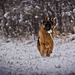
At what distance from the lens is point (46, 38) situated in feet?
6.13

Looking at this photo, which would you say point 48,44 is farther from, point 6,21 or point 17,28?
Result: point 6,21

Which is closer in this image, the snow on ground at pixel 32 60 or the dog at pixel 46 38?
the dog at pixel 46 38

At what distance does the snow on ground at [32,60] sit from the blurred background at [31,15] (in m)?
0.18

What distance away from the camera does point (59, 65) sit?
2.04m

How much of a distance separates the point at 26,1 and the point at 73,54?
4.24 feet

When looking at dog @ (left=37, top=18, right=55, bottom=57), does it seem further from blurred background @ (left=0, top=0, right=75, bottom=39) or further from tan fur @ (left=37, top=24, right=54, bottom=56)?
blurred background @ (left=0, top=0, right=75, bottom=39)

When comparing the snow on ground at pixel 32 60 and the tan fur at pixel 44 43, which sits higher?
the tan fur at pixel 44 43

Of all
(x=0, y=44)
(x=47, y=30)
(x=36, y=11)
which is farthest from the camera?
(x=36, y=11)

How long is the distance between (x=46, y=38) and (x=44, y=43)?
95 millimetres

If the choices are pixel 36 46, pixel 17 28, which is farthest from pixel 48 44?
pixel 17 28

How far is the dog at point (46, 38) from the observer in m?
1.83

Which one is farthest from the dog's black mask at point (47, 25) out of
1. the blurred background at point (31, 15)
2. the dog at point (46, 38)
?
the blurred background at point (31, 15)

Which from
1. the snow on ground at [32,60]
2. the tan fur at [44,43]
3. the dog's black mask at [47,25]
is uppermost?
the dog's black mask at [47,25]

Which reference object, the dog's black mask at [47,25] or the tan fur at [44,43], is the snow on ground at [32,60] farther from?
the dog's black mask at [47,25]
